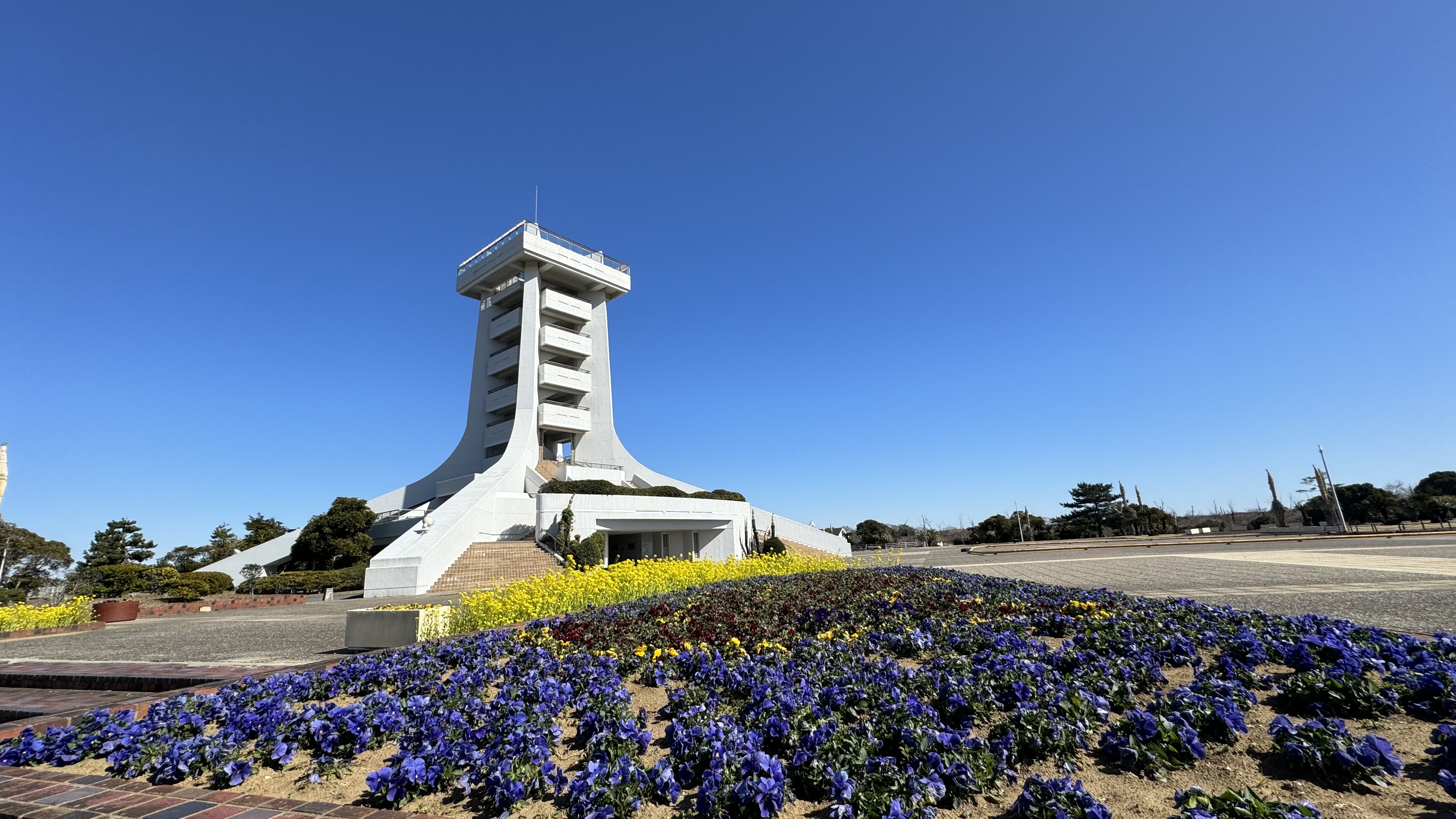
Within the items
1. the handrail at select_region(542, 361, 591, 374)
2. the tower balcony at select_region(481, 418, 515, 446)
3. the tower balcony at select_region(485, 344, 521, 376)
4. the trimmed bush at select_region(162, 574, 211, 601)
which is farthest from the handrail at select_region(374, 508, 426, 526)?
the handrail at select_region(542, 361, 591, 374)

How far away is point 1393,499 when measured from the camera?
42.8m

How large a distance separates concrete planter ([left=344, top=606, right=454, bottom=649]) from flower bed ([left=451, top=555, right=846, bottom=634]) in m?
0.32

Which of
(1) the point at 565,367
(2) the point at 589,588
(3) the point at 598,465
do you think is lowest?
(2) the point at 589,588

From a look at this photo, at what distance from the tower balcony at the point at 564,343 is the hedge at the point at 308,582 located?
18.7 metres

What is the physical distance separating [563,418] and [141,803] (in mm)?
35391

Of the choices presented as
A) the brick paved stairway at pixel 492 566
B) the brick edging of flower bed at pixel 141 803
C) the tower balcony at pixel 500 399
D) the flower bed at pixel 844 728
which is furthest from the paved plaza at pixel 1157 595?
the tower balcony at pixel 500 399

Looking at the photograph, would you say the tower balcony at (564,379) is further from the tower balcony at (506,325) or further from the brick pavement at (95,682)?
the brick pavement at (95,682)

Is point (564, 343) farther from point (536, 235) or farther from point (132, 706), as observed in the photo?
point (132, 706)

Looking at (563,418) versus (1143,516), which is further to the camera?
(1143,516)

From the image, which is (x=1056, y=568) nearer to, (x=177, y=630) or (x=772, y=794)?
(x=772, y=794)

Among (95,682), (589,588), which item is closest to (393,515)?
(589,588)

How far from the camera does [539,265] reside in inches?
1526

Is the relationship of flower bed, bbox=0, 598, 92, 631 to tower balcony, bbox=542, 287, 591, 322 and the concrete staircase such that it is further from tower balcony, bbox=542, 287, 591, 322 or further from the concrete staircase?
tower balcony, bbox=542, 287, 591, 322

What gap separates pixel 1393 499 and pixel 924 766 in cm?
6180
